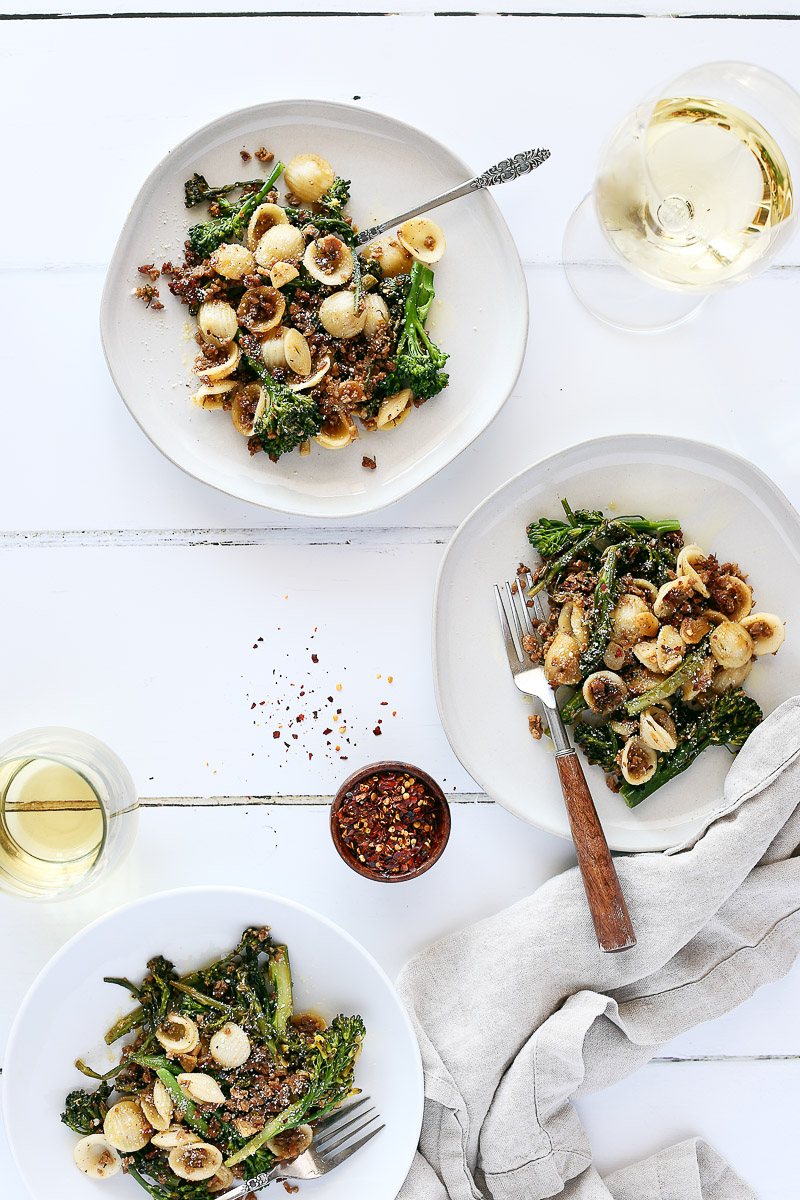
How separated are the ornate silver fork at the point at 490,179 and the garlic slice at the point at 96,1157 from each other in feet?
5.85

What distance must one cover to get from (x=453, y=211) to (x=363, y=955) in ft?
4.70

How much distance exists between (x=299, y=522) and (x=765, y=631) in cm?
93

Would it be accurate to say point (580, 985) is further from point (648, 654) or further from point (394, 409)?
point (394, 409)

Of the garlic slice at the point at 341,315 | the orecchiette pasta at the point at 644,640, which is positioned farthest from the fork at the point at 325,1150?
the garlic slice at the point at 341,315

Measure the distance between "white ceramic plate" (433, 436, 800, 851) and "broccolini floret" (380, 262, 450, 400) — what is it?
257 millimetres

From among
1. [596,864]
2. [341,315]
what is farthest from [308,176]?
[596,864]

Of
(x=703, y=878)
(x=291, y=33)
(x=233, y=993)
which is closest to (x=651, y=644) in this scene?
(x=703, y=878)

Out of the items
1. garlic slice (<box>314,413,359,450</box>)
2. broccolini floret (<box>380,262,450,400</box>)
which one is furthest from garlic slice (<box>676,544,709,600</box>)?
garlic slice (<box>314,413,359,450</box>)

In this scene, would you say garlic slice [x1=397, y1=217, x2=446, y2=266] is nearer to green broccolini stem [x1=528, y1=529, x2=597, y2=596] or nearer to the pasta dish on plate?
the pasta dish on plate

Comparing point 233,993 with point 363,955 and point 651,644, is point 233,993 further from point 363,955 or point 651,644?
point 651,644

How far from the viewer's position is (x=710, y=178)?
148cm

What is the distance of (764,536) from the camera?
1.74m

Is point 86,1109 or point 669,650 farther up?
Result: point 669,650

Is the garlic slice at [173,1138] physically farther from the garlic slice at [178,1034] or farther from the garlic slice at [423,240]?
the garlic slice at [423,240]
